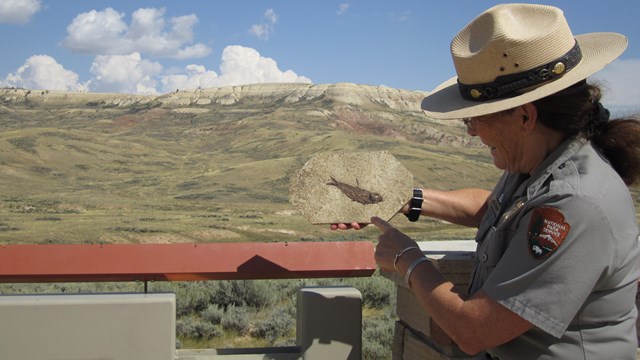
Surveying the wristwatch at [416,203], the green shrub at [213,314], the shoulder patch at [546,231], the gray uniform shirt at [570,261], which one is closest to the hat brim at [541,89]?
the gray uniform shirt at [570,261]

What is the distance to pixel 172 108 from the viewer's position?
101625 millimetres

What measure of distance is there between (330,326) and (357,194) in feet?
1.98

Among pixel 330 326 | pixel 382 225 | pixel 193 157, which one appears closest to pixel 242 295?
pixel 330 326

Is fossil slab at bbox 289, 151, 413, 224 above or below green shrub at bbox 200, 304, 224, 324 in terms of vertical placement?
above

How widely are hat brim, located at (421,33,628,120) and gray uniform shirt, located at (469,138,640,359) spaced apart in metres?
0.19

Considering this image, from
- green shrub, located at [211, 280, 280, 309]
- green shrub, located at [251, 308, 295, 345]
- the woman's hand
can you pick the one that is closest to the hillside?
green shrub, located at [211, 280, 280, 309]

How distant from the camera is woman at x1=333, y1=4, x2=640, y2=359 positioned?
5.93 ft

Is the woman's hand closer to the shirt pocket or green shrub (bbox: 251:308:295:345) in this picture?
the shirt pocket

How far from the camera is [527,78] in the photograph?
6.60ft

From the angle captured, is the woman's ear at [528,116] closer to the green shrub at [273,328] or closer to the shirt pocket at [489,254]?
the shirt pocket at [489,254]

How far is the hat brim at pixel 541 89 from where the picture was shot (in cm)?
198

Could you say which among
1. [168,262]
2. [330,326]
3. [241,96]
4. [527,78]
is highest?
[241,96]

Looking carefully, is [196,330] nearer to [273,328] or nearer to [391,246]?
[273,328]

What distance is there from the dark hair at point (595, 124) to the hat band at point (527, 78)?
7 cm
